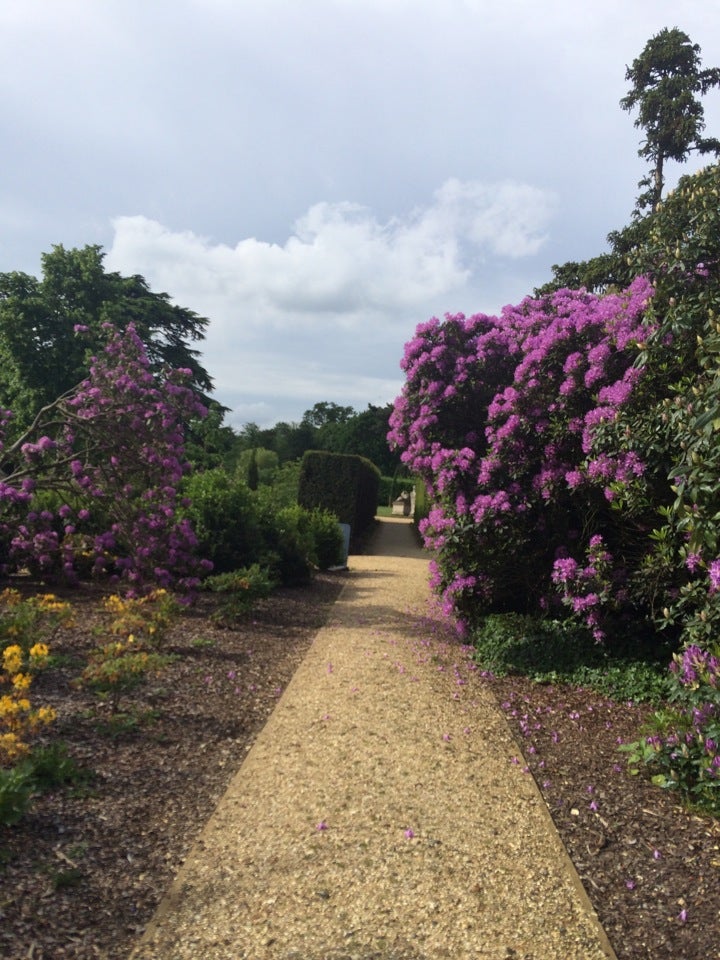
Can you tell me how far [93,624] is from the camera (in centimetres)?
689

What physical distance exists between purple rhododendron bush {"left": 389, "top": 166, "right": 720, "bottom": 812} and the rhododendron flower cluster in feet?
0.06

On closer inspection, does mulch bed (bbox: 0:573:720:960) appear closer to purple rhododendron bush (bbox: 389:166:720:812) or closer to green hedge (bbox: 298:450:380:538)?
purple rhododendron bush (bbox: 389:166:720:812)

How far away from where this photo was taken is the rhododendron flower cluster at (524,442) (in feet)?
18.3

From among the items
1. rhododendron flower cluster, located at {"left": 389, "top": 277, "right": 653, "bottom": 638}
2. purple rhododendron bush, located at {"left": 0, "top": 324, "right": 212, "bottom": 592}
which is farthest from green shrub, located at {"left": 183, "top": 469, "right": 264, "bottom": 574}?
rhododendron flower cluster, located at {"left": 389, "top": 277, "right": 653, "bottom": 638}

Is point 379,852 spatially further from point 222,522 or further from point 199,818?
point 222,522

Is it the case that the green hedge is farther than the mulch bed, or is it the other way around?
the green hedge

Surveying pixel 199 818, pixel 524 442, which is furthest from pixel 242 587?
pixel 199 818

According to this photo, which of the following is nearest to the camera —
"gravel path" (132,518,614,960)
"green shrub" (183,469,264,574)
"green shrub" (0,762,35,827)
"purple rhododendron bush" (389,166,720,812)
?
"gravel path" (132,518,614,960)

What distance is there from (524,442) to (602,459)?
1.26 metres

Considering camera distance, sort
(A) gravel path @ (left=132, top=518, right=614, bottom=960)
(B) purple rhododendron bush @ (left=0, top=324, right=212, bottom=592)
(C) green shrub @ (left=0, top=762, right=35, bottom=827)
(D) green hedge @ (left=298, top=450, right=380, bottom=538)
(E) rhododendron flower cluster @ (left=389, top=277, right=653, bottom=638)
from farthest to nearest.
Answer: (D) green hedge @ (left=298, top=450, right=380, bottom=538) → (B) purple rhododendron bush @ (left=0, top=324, right=212, bottom=592) → (E) rhododendron flower cluster @ (left=389, top=277, right=653, bottom=638) → (C) green shrub @ (left=0, top=762, right=35, bottom=827) → (A) gravel path @ (left=132, top=518, right=614, bottom=960)

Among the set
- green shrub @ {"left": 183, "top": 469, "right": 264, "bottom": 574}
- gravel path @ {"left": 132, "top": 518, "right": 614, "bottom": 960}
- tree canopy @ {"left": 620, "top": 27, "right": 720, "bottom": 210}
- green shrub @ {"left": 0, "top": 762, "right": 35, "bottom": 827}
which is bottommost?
gravel path @ {"left": 132, "top": 518, "right": 614, "bottom": 960}

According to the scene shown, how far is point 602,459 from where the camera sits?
5.12 metres

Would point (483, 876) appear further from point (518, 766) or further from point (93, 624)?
point (93, 624)

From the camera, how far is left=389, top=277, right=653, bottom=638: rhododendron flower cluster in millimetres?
5570
